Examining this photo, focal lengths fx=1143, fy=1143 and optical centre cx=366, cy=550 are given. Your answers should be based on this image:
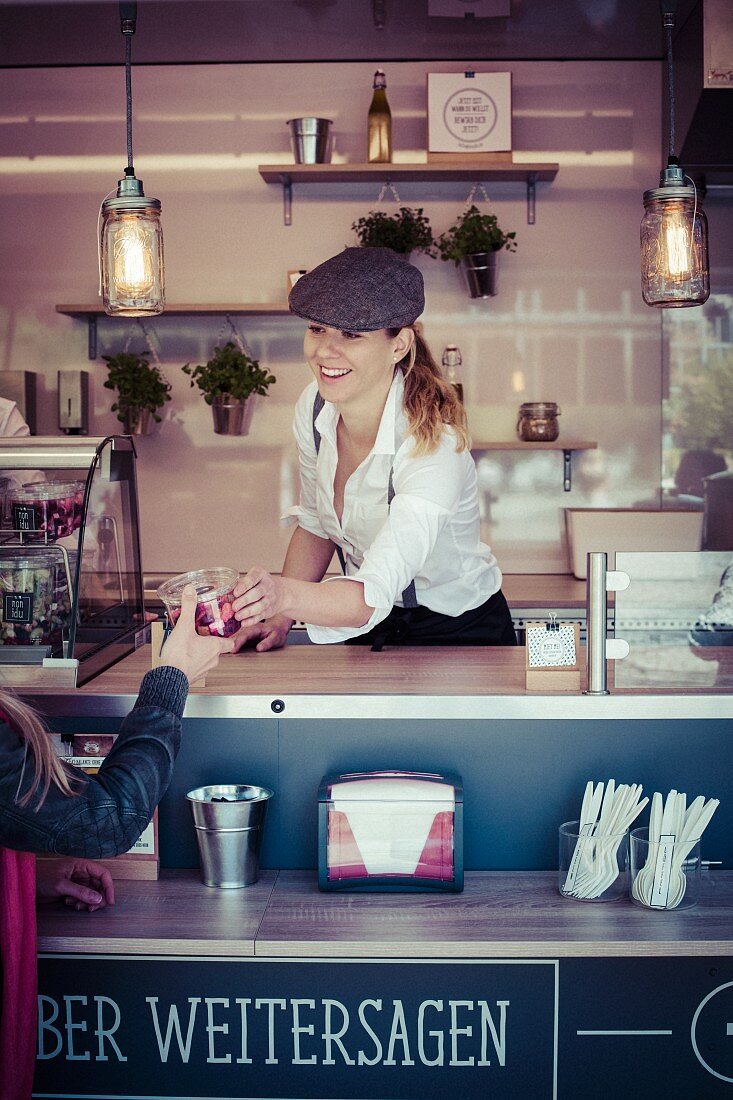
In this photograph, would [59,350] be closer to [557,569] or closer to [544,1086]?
[557,569]

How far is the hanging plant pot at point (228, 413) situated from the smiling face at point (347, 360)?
1882mm

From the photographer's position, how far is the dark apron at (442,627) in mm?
2484

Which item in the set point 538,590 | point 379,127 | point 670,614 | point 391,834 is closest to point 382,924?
point 391,834

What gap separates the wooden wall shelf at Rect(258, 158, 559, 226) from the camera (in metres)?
3.93

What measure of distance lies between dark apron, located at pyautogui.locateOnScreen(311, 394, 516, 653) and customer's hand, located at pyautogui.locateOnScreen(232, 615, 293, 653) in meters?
0.22

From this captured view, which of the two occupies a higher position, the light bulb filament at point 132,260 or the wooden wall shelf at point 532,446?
the light bulb filament at point 132,260

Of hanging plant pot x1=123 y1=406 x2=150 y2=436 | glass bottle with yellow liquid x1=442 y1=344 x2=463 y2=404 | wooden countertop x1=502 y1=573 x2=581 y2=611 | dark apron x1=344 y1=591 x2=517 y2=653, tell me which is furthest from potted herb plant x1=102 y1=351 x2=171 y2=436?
dark apron x1=344 y1=591 x2=517 y2=653

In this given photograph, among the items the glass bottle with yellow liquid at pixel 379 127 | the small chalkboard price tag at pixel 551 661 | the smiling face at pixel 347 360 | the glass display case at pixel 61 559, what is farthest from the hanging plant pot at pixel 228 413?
the small chalkboard price tag at pixel 551 661

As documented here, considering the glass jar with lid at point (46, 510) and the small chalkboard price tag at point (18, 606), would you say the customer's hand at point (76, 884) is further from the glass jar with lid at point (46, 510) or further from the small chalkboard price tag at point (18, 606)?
the glass jar with lid at point (46, 510)

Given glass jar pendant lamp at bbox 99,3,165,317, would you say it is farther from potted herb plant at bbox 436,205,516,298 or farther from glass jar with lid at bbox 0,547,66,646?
potted herb plant at bbox 436,205,516,298

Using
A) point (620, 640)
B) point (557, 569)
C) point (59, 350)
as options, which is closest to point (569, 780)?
point (620, 640)

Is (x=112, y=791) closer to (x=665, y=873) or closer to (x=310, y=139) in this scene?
(x=665, y=873)

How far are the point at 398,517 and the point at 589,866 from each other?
0.68 metres

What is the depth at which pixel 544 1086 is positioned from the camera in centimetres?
174
